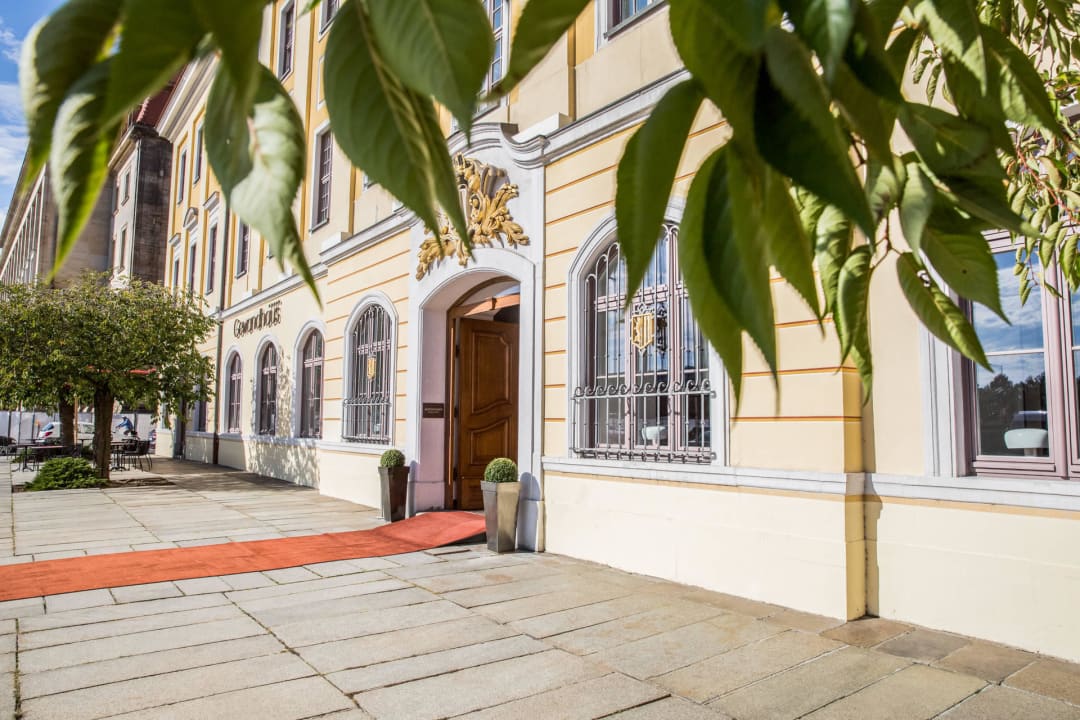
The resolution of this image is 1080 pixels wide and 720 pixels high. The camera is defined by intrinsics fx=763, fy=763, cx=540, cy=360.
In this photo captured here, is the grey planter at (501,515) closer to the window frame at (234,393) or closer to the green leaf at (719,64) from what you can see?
the green leaf at (719,64)

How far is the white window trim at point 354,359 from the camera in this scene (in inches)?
391

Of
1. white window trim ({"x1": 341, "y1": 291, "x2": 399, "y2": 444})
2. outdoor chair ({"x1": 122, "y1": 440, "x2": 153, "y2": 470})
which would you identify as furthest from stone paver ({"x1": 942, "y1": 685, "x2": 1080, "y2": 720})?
outdoor chair ({"x1": 122, "y1": 440, "x2": 153, "y2": 470})

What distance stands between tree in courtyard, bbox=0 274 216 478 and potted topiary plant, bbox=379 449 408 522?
25.5 feet

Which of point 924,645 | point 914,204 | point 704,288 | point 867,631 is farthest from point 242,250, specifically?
point 704,288

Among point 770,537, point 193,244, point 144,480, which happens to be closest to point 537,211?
point 770,537

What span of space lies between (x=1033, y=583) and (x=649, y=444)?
285 cm

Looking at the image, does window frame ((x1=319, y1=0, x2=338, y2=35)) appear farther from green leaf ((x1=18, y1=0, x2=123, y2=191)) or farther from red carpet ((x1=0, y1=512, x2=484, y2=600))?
red carpet ((x1=0, y1=512, x2=484, y2=600))

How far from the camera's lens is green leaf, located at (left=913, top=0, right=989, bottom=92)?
2.65 feet

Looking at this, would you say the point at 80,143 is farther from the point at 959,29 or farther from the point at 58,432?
the point at 58,432

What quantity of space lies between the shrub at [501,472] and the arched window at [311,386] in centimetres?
694

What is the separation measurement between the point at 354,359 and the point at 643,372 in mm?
6093

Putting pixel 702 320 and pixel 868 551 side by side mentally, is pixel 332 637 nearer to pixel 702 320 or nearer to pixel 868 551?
pixel 868 551

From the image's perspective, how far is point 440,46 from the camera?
45cm

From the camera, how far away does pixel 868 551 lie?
4.94 meters
